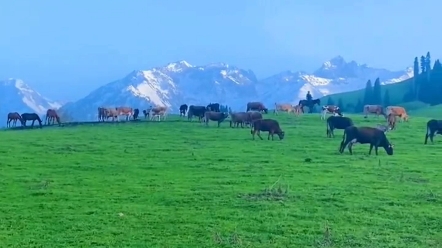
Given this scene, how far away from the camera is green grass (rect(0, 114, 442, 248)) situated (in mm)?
15352

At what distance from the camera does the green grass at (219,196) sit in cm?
1535

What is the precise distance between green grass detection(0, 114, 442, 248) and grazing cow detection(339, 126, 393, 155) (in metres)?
0.59

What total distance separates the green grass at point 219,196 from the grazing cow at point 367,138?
594 mm

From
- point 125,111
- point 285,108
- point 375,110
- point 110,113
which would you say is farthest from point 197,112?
point 375,110

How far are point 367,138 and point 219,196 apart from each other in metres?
14.2

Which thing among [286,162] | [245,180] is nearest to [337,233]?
[245,180]

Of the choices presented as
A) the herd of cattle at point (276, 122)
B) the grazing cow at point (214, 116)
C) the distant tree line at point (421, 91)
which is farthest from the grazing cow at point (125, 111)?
the distant tree line at point (421, 91)

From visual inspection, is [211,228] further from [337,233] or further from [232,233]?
[337,233]

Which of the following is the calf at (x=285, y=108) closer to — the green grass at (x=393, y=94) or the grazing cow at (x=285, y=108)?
the grazing cow at (x=285, y=108)

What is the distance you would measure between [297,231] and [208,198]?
4215mm

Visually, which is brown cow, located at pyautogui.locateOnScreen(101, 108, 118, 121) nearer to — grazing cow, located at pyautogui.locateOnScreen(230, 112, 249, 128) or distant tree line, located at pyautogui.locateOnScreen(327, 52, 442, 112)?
grazing cow, located at pyautogui.locateOnScreen(230, 112, 249, 128)

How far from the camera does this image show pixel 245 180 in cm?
2273

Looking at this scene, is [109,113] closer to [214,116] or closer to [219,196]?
[214,116]

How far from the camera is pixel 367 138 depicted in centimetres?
3180
